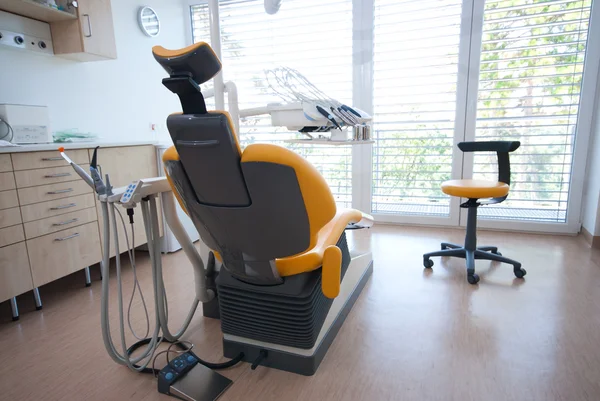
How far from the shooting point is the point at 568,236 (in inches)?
122

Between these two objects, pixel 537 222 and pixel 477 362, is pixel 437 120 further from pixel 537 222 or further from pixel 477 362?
pixel 477 362

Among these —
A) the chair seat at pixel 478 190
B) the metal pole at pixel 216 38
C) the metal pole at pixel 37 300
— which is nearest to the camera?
the metal pole at pixel 216 38

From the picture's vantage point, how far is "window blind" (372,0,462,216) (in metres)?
3.14

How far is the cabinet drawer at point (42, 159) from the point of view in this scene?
1.88 metres

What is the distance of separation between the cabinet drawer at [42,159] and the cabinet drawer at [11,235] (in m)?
0.31

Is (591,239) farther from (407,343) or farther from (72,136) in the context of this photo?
(72,136)

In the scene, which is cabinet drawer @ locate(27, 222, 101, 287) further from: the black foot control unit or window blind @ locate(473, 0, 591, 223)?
window blind @ locate(473, 0, 591, 223)

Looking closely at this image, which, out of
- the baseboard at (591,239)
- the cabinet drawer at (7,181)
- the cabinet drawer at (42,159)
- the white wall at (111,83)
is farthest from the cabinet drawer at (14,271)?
the baseboard at (591,239)

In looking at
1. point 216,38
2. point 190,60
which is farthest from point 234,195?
point 216,38

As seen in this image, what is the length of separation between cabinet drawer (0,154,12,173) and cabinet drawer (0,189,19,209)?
11 centimetres

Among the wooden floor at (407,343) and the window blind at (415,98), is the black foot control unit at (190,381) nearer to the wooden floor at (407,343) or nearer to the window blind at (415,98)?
the wooden floor at (407,343)

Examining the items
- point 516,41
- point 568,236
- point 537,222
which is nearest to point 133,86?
point 516,41

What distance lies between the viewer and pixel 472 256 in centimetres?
237

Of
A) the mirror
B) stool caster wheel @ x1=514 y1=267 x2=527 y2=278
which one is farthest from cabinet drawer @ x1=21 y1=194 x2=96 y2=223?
stool caster wheel @ x1=514 y1=267 x2=527 y2=278
